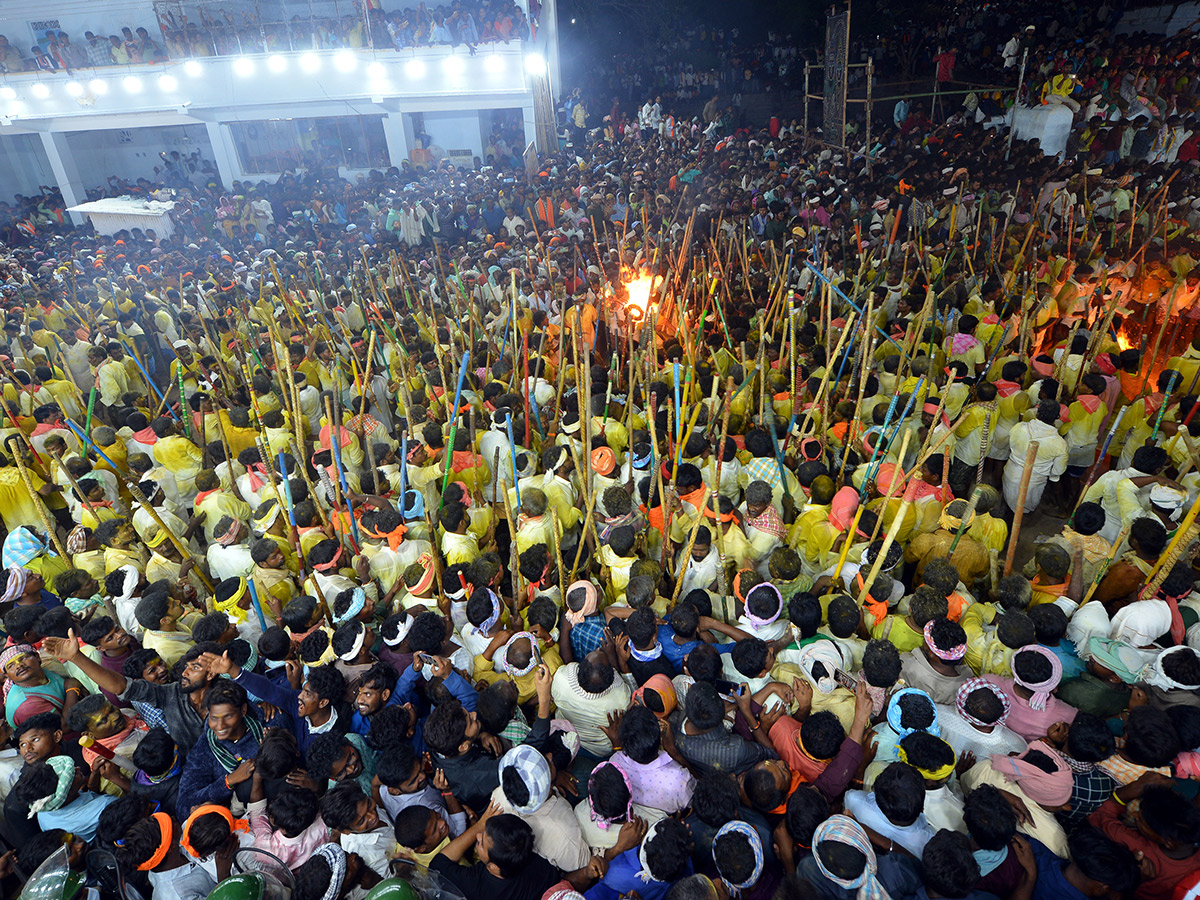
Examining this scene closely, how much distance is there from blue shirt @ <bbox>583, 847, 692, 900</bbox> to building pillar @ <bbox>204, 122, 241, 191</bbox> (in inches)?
791

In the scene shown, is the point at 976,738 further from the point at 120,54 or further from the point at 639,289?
the point at 120,54

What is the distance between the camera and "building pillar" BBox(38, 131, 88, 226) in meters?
17.8

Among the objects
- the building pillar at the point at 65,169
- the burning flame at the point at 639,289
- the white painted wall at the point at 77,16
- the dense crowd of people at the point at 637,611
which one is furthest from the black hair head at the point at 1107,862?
the white painted wall at the point at 77,16

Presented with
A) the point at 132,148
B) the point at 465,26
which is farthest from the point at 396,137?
the point at 132,148

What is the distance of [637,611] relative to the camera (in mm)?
2928

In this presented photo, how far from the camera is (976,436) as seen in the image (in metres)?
4.78

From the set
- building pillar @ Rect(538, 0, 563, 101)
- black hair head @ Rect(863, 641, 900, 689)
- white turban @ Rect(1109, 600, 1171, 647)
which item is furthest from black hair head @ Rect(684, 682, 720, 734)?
building pillar @ Rect(538, 0, 563, 101)

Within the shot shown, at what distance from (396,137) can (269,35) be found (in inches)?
144

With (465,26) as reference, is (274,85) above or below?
below

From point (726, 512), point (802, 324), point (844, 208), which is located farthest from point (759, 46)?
point (726, 512)

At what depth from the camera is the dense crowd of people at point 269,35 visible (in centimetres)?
1619

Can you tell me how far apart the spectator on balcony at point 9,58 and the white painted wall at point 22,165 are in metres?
2.63

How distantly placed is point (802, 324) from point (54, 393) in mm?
6969

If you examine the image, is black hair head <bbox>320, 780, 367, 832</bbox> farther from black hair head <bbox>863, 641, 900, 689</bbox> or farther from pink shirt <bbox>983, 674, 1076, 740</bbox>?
pink shirt <bbox>983, 674, 1076, 740</bbox>
